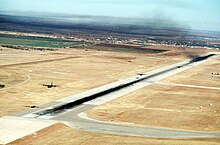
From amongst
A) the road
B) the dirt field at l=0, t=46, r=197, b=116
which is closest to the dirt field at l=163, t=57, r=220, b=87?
the dirt field at l=0, t=46, r=197, b=116

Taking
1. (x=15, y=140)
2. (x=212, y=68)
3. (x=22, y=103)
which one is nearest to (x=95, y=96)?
(x=22, y=103)

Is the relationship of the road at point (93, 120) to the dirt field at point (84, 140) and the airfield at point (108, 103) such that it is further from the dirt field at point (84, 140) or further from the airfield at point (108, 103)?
the dirt field at point (84, 140)

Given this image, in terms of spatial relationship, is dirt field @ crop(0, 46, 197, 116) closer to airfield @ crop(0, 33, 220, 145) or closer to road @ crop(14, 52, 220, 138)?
airfield @ crop(0, 33, 220, 145)

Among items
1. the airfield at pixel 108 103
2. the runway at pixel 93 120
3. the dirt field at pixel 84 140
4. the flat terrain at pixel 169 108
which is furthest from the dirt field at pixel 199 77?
the dirt field at pixel 84 140

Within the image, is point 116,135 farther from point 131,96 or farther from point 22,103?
point 131,96

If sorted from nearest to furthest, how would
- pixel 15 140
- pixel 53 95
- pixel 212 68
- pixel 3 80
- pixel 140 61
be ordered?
pixel 15 140
pixel 53 95
pixel 3 80
pixel 212 68
pixel 140 61

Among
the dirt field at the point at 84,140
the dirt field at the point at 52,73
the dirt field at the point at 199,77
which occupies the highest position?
the dirt field at the point at 84,140
